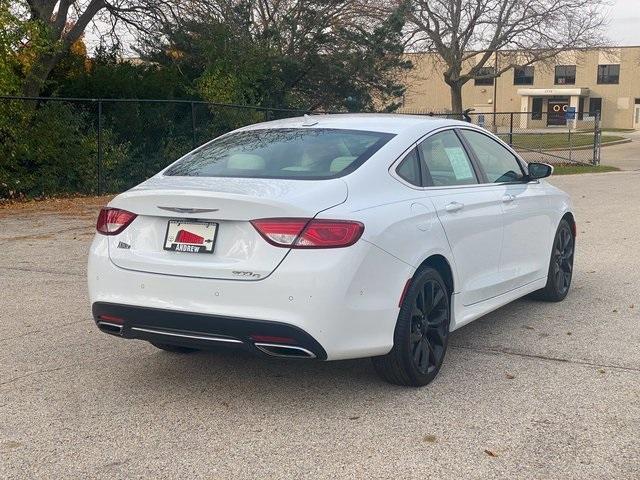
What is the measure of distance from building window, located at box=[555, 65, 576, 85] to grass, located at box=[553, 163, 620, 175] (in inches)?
2160

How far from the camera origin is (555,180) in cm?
2184

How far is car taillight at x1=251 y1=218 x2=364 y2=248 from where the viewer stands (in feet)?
13.9

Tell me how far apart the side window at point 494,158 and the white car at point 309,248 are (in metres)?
0.37

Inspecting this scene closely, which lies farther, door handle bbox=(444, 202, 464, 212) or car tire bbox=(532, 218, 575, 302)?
car tire bbox=(532, 218, 575, 302)

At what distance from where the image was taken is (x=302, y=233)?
4.26 metres

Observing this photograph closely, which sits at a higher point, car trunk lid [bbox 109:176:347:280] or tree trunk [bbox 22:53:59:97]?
tree trunk [bbox 22:53:59:97]

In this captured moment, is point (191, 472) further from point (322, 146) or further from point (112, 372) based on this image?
point (322, 146)

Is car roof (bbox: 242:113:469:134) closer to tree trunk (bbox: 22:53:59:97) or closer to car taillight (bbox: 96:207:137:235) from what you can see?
car taillight (bbox: 96:207:137:235)

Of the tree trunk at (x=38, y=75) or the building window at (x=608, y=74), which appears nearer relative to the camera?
the tree trunk at (x=38, y=75)

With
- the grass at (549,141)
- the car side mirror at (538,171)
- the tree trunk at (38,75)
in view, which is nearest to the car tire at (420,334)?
the car side mirror at (538,171)

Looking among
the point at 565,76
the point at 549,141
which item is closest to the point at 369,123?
the point at 549,141

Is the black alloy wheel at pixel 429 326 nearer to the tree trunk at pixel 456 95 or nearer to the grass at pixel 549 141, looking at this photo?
the grass at pixel 549 141

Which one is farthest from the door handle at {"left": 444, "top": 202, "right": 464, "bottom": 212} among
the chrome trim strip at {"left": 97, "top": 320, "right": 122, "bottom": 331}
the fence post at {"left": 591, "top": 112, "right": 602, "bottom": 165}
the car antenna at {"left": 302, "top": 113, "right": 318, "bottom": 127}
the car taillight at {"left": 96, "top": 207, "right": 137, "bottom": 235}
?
the fence post at {"left": 591, "top": 112, "right": 602, "bottom": 165}

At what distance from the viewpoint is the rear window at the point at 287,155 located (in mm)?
4918
